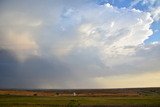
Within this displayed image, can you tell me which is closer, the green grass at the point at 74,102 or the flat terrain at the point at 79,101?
the green grass at the point at 74,102

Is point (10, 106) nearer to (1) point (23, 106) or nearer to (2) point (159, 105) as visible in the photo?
(1) point (23, 106)

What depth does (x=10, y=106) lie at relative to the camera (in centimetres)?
6606

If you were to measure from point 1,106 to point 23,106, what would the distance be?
15.7 ft

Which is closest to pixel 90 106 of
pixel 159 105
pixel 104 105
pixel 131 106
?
pixel 104 105

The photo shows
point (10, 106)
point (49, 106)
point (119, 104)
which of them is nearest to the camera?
point (10, 106)

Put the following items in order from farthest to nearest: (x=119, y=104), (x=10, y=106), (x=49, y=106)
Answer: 1. (x=119, y=104)
2. (x=49, y=106)
3. (x=10, y=106)

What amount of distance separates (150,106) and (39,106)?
80.4ft

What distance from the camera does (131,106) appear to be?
7344 centimetres

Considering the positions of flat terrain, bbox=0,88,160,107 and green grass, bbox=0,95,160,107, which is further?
flat terrain, bbox=0,88,160,107

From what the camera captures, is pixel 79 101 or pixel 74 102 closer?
pixel 74 102

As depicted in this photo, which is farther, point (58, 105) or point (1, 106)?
point (58, 105)

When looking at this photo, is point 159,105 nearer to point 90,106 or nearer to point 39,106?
point 90,106

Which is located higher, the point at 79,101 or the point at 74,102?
the point at 79,101

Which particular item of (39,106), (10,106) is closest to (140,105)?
(39,106)
